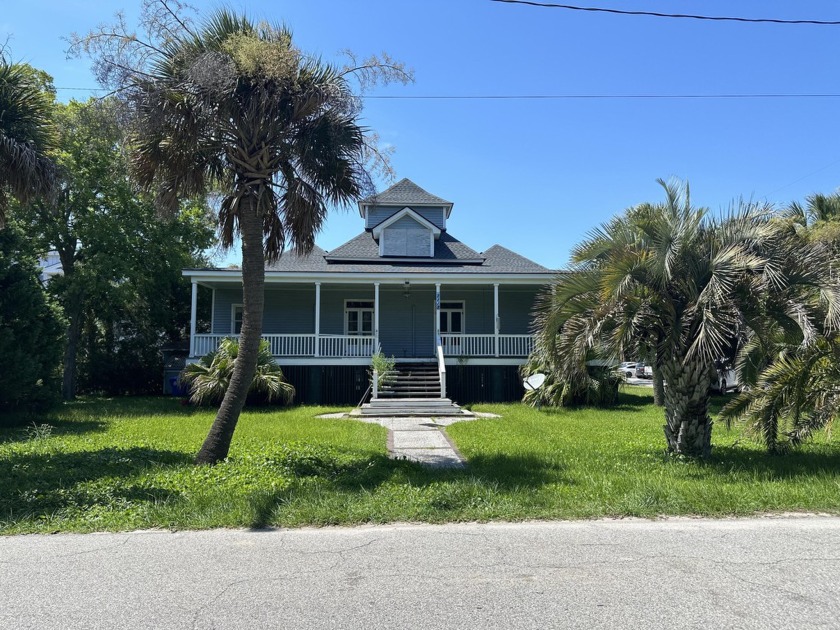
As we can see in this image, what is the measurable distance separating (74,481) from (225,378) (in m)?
8.56

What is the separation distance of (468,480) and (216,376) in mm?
A: 10154

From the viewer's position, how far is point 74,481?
675cm

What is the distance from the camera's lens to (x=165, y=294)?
936 inches

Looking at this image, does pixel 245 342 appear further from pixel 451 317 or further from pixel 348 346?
pixel 451 317

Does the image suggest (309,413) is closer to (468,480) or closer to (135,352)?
(468,480)

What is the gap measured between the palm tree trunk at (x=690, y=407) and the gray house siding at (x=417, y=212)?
15668 mm

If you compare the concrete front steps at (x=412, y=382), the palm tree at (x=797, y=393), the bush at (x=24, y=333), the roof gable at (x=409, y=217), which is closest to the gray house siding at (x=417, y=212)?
the roof gable at (x=409, y=217)

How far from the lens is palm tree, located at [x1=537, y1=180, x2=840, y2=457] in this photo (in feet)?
24.5

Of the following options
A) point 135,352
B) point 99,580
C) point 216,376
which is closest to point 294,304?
point 216,376

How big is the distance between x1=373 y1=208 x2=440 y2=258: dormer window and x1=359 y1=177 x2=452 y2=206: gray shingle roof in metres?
1.47

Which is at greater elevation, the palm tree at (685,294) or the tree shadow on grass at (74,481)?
the palm tree at (685,294)

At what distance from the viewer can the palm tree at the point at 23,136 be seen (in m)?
7.89

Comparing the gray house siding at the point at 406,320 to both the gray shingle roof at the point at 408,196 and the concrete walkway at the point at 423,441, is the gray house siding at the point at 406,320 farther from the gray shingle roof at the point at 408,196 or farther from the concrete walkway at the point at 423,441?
the concrete walkway at the point at 423,441

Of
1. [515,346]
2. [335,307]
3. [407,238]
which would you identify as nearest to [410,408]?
[515,346]
